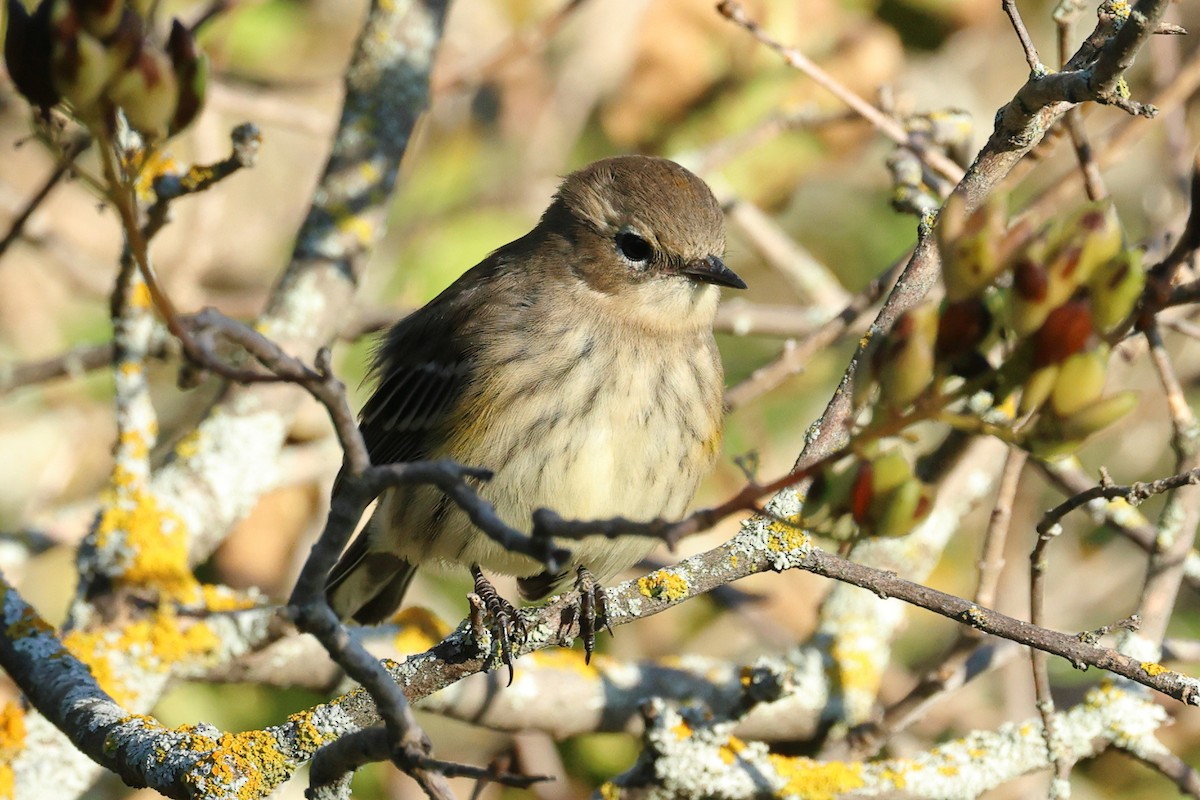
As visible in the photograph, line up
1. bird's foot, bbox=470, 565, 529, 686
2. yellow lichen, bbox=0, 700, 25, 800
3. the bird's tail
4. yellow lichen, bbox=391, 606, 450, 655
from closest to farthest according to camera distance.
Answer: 1. bird's foot, bbox=470, 565, 529, 686
2. yellow lichen, bbox=0, 700, 25, 800
3. yellow lichen, bbox=391, 606, 450, 655
4. the bird's tail

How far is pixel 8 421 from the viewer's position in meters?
5.64

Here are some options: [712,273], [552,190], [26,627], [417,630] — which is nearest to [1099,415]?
[712,273]

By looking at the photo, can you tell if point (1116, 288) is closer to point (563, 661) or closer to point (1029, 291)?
point (1029, 291)

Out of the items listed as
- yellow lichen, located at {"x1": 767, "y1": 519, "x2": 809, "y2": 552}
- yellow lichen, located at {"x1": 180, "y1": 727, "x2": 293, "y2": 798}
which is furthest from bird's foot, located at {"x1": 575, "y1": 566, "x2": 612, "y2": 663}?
yellow lichen, located at {"x1": 180, "y1": 727, "x2": 293, "y2": 798}

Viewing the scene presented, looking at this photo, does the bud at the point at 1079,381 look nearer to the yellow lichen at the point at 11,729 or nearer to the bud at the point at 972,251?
the bud at the point at 972,251

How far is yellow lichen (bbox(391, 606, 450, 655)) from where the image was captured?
12.4 ft

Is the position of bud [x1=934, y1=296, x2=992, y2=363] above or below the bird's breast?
below

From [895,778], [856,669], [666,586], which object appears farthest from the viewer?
[856,669]

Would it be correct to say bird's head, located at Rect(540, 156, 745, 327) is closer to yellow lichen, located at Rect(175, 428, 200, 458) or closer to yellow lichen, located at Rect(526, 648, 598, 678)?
yellow lichen, located at Rect(526, 648, 598, 678)

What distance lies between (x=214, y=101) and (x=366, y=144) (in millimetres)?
1042

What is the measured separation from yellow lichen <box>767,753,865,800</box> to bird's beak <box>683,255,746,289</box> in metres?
1.33

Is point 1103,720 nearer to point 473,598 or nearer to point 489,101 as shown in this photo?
point 473,598

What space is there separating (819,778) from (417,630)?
4.39 ft

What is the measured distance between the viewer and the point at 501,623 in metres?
2.88
